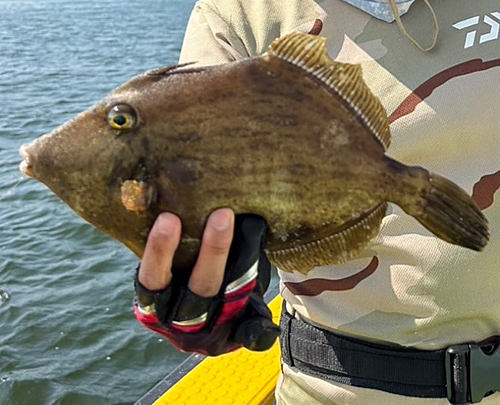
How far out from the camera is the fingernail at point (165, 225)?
1482 millimetres

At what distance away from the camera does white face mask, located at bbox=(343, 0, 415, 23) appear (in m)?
1.95

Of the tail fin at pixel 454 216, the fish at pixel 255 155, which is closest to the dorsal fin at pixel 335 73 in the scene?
the fish at pixel 255 155

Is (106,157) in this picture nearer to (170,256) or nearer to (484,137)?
(170,256)

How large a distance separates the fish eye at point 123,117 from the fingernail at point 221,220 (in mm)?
286

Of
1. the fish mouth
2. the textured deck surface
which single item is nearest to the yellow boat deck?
the textured deck surface

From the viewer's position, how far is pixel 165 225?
148 centimetres

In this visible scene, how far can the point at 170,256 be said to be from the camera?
1544 millimetres

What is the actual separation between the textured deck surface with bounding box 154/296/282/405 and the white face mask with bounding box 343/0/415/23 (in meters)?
2.18

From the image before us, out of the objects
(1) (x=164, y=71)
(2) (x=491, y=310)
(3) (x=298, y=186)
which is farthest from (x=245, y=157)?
(2) (x=491, y=310)

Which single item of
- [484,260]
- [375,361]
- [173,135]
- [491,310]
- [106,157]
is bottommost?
[375,361]

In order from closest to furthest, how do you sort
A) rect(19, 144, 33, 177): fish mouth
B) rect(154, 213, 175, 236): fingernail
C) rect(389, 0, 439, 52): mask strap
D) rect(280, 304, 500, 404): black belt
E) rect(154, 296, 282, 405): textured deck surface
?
rect(154, 213, 175, 236): fingernail, rect(19, 144, 33, 177): fish mouth, rect(389, 0, 439, 52): mask strap, rect(280, 304, 500, 404): black belt, rect(154, 296, 282, 405): textured deck surface

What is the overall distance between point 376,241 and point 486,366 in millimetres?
505

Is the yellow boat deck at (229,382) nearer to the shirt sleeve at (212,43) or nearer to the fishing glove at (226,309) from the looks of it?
the fishing glove at (226,309)

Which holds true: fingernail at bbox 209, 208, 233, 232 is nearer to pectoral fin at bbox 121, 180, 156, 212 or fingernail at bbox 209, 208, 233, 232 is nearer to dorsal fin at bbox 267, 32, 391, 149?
pectoral fin at bbox 121, 180, 156, 212
